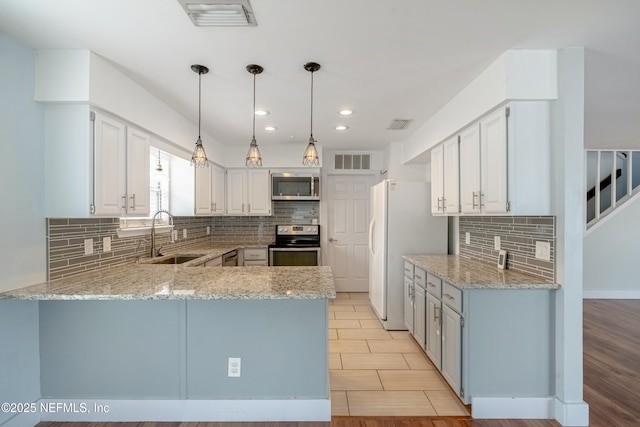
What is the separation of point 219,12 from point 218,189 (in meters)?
3.06

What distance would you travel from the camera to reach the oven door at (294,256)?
458 cm

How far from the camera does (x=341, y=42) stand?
1883mm

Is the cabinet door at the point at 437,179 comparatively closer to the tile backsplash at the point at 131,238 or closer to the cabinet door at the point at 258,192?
the tile backsplash at the point at 131,238

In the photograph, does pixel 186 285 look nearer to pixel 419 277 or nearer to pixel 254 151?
pixel 254 151

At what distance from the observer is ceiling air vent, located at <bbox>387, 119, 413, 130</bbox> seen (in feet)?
11.3

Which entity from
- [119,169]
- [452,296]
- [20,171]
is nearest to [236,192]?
[119,169]

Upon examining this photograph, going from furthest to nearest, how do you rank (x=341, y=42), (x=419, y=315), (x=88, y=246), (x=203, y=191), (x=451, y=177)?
(x=203, y=191) → (x=419, y=315) → (x=451, y=177) → (x=88, y=246) → (x=341, y=42)

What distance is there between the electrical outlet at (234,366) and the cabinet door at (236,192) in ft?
9.43

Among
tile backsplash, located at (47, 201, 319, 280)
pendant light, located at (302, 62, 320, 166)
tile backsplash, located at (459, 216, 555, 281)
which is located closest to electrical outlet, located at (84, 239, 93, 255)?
tile backsplash, located at (47, 201, 319, 280)

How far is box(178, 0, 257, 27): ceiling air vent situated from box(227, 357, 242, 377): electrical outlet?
6.61ft

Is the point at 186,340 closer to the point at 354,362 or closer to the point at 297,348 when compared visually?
the point at 297,348

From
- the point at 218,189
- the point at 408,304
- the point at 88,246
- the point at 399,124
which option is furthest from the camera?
the point at 218,189

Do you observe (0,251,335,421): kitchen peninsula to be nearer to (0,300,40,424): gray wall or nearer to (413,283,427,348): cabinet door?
(0,300,40,424): gray wall

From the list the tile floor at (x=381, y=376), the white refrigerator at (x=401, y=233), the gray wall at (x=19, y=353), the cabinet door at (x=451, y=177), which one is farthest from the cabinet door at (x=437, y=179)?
the gray wall at (x=19, y=353)
